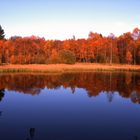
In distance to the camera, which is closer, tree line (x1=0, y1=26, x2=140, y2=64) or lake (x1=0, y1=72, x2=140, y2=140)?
lake (x1=0, y1=72, x2=140, y2=140)

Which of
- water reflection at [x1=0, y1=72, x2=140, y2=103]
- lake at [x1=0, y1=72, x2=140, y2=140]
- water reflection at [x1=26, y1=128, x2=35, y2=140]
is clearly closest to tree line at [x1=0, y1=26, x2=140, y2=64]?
water reflection at [x1=0, y1=72, x2=140, y2=103]

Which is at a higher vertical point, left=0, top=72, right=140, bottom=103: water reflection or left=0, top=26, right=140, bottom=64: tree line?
left=0, top=26, right=140, bottom=64: tree line

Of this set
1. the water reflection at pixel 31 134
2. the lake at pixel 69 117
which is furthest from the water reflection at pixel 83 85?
the water reflection at pixel 31 134

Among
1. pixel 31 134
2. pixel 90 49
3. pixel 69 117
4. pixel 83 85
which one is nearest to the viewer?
pixel 31 134

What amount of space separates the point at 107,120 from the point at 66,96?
973 centimetres

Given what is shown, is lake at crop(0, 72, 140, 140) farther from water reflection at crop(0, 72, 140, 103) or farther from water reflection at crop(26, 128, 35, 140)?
water reflection at crop(0, 72, 140, 103)

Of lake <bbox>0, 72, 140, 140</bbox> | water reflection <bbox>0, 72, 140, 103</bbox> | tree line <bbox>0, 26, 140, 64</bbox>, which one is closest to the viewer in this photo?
lake <bbox>0, 72, 140, 140</bbox>

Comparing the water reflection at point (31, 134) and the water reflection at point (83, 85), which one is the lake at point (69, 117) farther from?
the water reflection at point (83, 85)

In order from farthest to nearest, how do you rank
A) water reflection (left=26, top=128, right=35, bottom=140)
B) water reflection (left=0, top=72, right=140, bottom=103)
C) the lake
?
water reflection (left=0, top=72, right=140, bottom=103), the lake, water reflection (left=26, top=128, right=35, bottom=140)

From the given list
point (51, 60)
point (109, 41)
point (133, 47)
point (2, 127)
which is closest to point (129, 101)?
point (2, 127)

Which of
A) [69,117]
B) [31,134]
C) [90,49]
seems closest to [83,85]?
[69,117]

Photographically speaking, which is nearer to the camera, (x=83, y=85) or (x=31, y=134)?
(x=31, y=134)

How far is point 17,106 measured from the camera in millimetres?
19906

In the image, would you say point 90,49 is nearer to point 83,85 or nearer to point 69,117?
point 83,85
